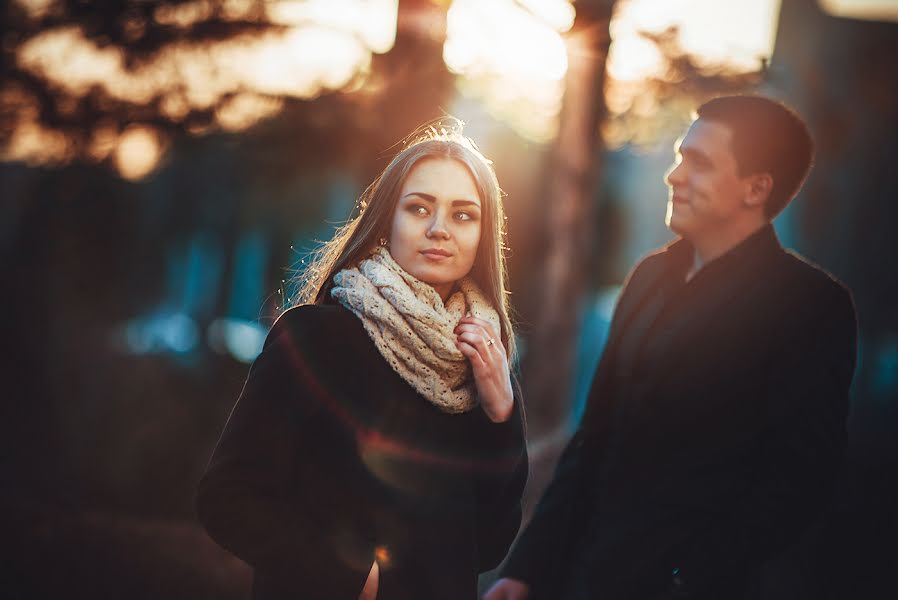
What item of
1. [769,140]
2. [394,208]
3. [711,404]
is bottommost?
[711,404]

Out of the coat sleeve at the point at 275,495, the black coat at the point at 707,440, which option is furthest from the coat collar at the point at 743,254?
the coat sleeve at the point at 275,495

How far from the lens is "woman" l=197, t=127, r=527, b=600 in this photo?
1734mm

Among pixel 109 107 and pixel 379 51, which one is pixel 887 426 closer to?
pixel 379 51

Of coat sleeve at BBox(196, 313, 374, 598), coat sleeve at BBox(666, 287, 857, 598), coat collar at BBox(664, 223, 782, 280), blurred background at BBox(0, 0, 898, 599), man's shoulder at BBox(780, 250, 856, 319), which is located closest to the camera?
coat sleeve at BBox(196, 313, 374, 598)

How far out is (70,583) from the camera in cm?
443

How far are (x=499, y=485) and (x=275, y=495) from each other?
0.53 meters

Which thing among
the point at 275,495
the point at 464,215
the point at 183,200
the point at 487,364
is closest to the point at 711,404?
the point at 487,364

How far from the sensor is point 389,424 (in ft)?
6.08

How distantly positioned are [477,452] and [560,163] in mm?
5948

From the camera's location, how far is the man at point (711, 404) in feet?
7.00

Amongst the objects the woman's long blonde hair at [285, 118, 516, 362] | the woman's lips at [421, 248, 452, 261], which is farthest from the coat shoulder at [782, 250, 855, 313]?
the woman's lips at [421, 248, 452, 261]

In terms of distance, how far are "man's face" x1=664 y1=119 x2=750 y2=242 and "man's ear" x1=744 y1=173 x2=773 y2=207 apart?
0.02 meters

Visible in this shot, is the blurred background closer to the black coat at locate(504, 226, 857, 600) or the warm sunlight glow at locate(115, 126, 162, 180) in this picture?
the warm sunlight glow at locate(115, 126, 162, 180)

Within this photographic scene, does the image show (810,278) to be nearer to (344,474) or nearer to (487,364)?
(487,364)
